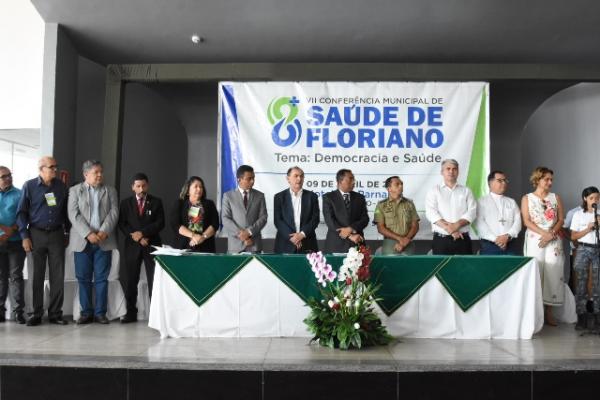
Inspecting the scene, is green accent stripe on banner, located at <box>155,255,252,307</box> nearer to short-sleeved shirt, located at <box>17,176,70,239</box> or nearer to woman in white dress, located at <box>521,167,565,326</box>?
short-sleeved shirt, located at <box>17,176,70,239</box>

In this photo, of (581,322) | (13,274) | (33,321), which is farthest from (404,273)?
(13,274)

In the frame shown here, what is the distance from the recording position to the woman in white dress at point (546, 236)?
499cm

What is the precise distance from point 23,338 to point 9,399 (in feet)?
3.31

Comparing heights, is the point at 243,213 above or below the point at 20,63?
below

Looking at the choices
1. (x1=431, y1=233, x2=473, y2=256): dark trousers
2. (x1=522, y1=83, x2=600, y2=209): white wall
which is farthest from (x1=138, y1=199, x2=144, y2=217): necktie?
(x1=522, y1=83, x2=600, y2=209): white wall

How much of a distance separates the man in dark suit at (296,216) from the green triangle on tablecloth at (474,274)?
4.57 feet

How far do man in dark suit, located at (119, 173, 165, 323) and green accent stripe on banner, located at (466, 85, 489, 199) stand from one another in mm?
3175

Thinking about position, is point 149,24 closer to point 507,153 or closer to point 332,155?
point 332,155

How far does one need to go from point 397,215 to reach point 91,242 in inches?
108

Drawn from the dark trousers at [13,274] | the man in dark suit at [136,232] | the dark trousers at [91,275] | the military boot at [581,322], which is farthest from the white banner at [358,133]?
the dark trousers at [13,274]

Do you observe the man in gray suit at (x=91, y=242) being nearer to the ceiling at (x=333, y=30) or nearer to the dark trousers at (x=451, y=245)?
the ceiling at (x=333, y=30)

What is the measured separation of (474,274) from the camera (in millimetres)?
4129

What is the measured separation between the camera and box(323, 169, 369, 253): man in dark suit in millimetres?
5082

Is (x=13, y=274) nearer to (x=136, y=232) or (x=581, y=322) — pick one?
(x=136, y=232)
